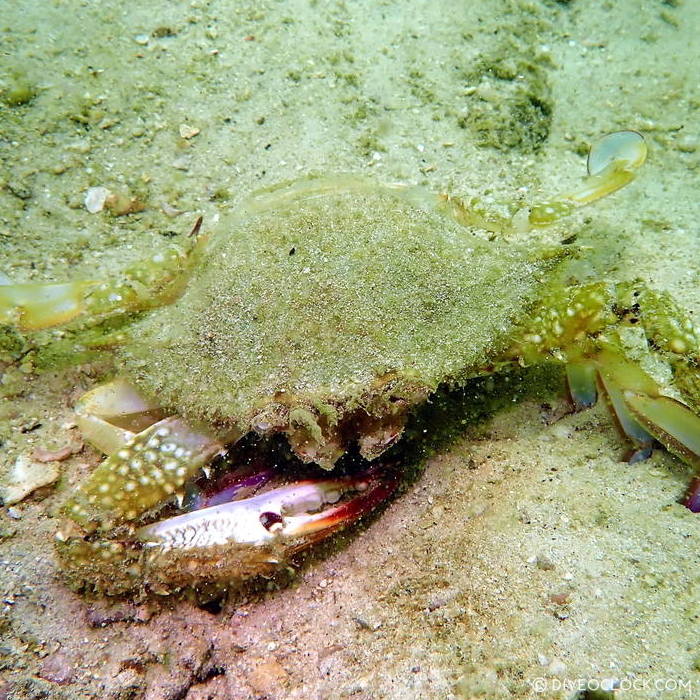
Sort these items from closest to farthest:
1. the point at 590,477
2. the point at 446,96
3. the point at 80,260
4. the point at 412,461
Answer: the point at 590,477 → the point at 412,461 → the point at 80,260 → the point at 446,96

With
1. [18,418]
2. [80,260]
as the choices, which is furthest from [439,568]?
[80,260]

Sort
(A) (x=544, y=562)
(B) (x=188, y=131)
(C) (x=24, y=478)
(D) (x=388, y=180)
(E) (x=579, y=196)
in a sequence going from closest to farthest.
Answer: (A) (x=544, y=562) → (C) (x=24, y=478) → (E) (x=579, y=196) → (D) (x=388, y=180) → (B) (x=188, y=131)

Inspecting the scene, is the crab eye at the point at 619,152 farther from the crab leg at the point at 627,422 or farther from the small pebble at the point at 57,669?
the small pebble at the point at 57,669

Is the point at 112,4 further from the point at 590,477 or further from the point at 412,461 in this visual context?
the point at 590,477

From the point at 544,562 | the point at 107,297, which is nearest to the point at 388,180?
the point at 107,297

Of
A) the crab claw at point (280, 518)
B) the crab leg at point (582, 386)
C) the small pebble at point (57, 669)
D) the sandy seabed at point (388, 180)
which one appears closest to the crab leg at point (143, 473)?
the crab claw at point (280, 518)

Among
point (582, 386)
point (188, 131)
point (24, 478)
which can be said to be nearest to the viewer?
point (24, 478)

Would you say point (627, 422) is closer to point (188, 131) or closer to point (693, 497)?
point (693, 497)
